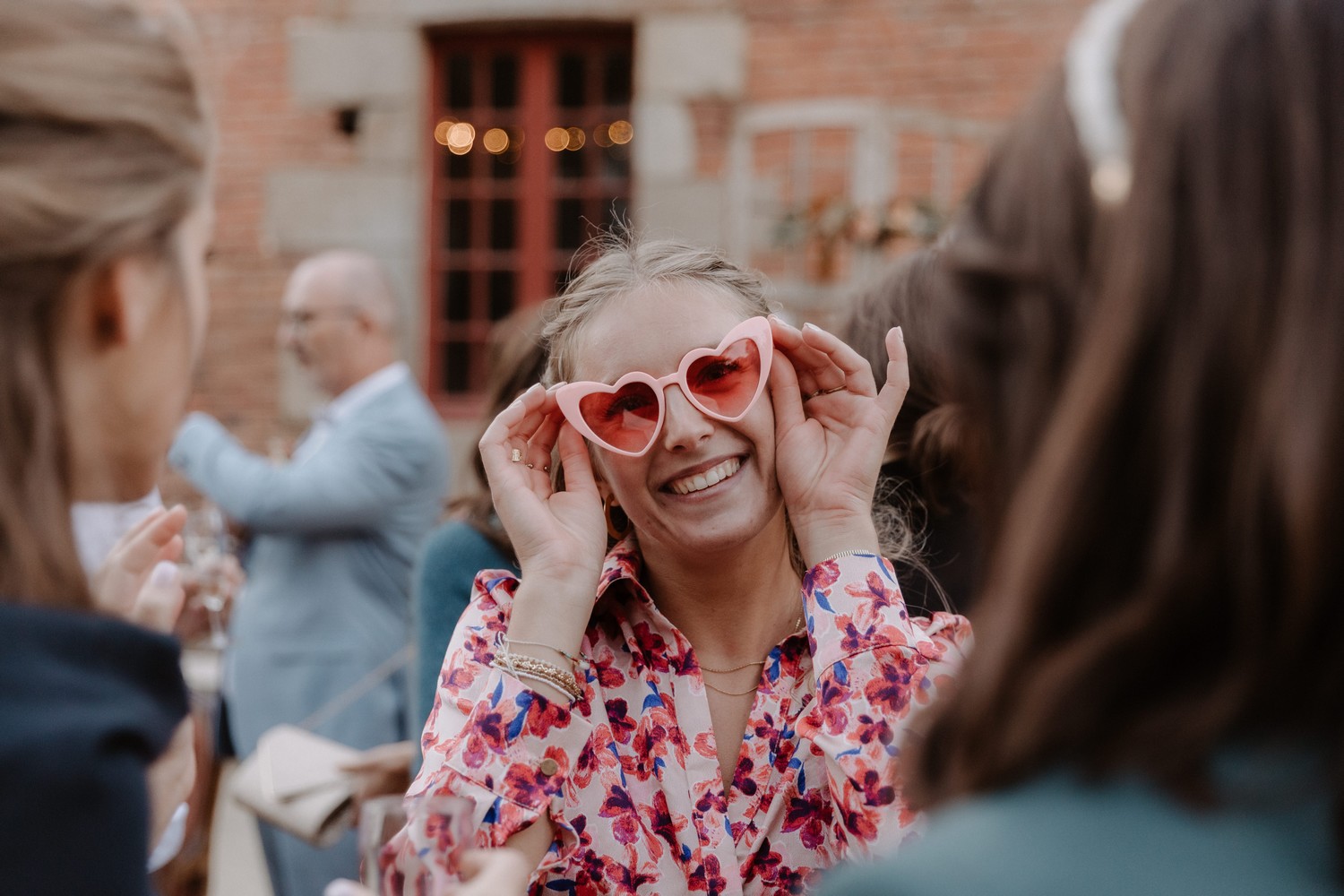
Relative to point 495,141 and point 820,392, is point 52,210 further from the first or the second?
point 495,141

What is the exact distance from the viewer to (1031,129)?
0.92 metres

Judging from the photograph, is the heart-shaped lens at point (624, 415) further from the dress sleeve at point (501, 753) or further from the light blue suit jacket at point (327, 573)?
the light blue suit jacket at point (327, 573)

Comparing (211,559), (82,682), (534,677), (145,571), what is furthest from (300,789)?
(82,682)

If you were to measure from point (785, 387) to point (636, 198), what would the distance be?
4716 millimetres

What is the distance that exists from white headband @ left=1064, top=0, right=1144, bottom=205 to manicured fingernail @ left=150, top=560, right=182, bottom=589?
46.7 inches

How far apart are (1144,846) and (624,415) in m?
1.27

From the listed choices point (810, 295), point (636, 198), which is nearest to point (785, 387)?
point (810, 295)

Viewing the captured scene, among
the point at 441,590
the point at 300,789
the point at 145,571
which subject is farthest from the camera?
the point at 300,789

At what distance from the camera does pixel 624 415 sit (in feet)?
6.41

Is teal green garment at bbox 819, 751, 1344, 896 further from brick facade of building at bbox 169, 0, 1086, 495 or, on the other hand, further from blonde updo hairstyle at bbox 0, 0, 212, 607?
brick facade of building at bbox 169, 0, 1086, 495

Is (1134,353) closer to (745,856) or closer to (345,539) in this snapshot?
(745,856)

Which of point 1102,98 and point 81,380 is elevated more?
point 1102,98

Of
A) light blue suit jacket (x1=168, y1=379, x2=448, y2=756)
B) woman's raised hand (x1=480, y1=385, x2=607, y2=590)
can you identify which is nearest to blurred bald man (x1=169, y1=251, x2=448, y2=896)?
light blue suit jacket (x1=168, y1=379, x2=448, y2=756)

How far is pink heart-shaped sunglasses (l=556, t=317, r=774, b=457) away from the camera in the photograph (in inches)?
75.9
